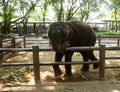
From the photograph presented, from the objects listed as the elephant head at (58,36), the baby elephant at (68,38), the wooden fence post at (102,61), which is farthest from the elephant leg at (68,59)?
the wooden fence post at (102,61)

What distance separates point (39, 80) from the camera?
5902 millimetres

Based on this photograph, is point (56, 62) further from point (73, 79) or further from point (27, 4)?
point (27, 4)

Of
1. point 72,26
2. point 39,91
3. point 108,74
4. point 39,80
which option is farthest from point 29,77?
point 108,74

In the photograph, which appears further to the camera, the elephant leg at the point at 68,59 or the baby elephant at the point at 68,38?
the elephant leg at the point at 68,59

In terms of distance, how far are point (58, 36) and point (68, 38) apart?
606 mm

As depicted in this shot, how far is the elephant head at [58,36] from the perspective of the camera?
17.3 ft

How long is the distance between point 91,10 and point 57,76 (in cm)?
2611

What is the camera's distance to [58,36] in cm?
527

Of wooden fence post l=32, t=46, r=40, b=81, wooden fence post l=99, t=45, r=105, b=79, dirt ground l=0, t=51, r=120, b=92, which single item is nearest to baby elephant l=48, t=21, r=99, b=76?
dirt ground l=0, t=51, r=120, b=92

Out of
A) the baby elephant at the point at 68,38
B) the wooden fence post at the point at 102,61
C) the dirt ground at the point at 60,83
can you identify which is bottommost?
the dirt ground at the point at 60,83

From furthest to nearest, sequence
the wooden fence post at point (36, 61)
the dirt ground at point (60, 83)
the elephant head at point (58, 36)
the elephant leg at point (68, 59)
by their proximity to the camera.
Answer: the elephant leg at point (68, 59) → the wooden fence post at point (36, 61) → the elephant head at point (58, 36) → the dirt ground at point (60, 83)

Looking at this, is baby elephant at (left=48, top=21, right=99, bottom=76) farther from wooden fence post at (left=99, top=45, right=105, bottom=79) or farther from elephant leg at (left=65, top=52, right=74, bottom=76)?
wooden fence post at (left=99, top=45, right=105, bottom=79)

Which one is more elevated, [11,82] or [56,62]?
[56,62]

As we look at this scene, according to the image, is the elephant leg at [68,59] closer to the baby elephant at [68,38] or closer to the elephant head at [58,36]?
the baby elephant at [68,38]
